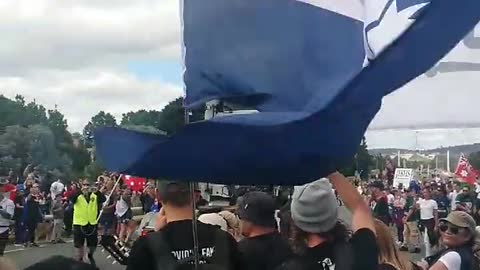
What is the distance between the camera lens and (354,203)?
11.4 ft

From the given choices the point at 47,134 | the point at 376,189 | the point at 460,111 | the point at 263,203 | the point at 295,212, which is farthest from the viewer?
the point at 47,134

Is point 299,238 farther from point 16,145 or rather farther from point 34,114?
point 34,114

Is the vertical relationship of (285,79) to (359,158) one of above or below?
above

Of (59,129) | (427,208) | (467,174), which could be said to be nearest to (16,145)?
(59,129)

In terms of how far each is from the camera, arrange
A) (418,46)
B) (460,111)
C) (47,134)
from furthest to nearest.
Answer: (47,134), (460,111), (418,46)

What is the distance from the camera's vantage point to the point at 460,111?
13.1 feet

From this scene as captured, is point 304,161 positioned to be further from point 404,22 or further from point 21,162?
point 21,162

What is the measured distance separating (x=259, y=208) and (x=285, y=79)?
160cm

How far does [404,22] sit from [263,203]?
5.03 ft

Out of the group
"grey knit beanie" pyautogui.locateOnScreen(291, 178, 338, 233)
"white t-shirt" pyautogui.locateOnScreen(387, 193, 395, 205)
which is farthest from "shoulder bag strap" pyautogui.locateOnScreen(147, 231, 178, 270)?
"white t-shirt" pyautogui.locateOnScreen(387, 193, 395, 205)

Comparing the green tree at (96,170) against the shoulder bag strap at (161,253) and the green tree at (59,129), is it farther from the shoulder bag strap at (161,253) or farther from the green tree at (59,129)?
the green tree at (59,129)

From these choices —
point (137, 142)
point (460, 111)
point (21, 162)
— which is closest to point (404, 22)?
point (460, 111)

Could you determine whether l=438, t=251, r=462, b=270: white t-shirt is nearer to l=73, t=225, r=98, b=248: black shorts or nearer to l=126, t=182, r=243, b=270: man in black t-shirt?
l=126, t=182, r=243, b=270: man in black t-shirt

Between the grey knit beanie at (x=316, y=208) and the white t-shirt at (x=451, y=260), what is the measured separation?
5.57 ft
